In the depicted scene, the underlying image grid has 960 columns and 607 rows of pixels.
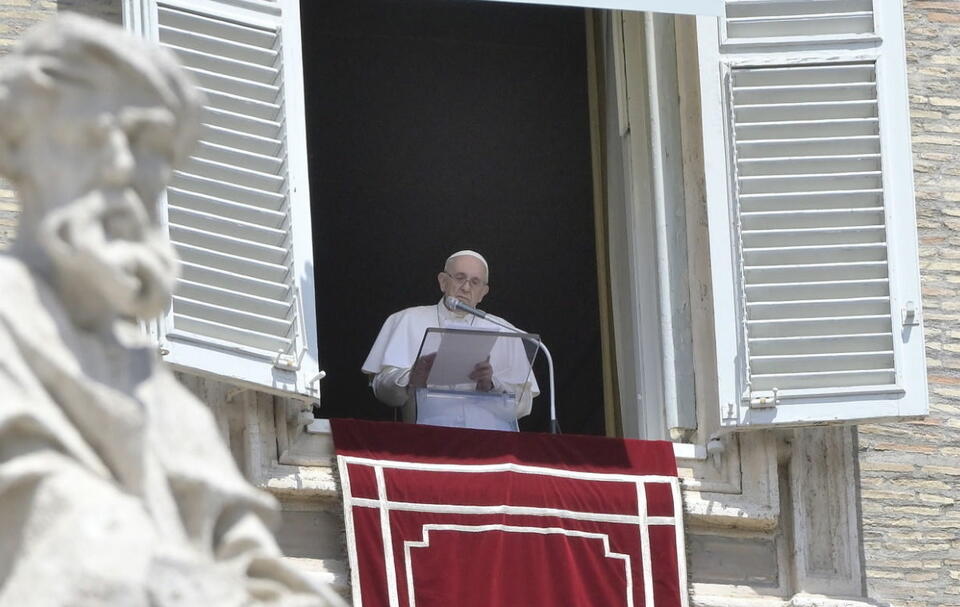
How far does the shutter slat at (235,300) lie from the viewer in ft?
28.0

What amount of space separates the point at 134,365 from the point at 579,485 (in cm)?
565

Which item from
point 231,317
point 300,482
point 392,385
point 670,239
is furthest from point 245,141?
point 670,239

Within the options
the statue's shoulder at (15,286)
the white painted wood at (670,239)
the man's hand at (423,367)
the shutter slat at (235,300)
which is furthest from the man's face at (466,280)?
the statue's shoulder at (15,286)

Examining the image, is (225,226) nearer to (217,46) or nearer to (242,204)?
(242,204)

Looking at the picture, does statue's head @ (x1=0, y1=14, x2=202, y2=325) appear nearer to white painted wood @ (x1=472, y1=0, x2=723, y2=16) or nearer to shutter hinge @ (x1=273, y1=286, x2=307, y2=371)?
shutter hinge @ (x1=273, y1=286, x2=307, y2=371)

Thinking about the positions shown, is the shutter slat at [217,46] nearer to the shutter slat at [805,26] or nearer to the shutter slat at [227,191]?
the shutter slat at [227,191]

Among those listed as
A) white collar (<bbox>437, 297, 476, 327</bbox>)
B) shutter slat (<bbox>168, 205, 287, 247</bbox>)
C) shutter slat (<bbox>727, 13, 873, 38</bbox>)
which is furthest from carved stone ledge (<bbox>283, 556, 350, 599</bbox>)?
shutter slat (<bbox>727, 13, 873, 38</bbox>)

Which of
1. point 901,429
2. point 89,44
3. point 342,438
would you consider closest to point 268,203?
point 342,438

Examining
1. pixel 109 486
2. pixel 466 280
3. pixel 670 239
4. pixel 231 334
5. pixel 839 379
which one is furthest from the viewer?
pixel 466 280

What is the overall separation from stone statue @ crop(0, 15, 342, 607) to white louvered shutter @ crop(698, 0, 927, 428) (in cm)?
562

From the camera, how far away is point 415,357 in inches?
389

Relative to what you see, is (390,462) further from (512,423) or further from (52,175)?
(52,175)

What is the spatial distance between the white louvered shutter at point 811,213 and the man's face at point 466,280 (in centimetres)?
127

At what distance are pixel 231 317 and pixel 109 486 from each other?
5.19 metres
